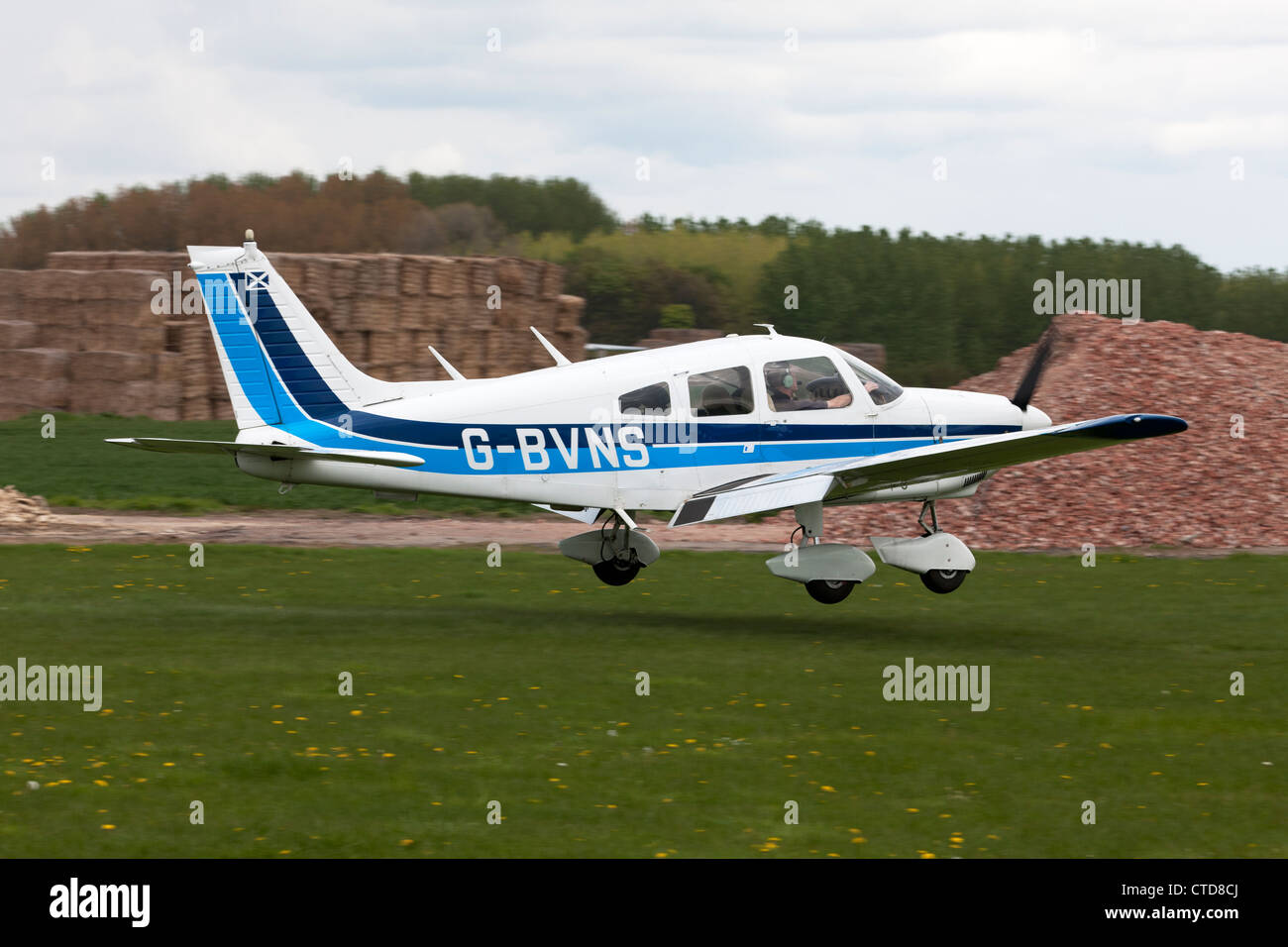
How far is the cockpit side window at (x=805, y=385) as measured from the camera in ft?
54.0

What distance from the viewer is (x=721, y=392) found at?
16297 millimetres

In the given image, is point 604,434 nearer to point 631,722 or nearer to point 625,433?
point 625,433

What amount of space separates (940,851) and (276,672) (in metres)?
6.57

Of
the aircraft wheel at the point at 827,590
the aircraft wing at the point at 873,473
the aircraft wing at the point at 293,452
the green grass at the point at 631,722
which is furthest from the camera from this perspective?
the aircraft wheel at the point at 827,590

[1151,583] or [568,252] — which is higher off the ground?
[568,252]

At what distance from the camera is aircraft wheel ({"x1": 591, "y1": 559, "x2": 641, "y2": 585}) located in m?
18.1

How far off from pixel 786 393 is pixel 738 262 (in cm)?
2830

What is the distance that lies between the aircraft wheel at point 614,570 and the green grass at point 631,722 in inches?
13.5

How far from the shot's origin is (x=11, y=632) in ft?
48.2

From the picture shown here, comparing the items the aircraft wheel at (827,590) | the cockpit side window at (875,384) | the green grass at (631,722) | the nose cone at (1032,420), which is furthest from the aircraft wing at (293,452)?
the nose cone at (1032,420)

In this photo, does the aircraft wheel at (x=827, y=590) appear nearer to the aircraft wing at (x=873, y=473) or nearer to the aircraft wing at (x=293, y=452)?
the aircraft wing at (x=873, y=473)

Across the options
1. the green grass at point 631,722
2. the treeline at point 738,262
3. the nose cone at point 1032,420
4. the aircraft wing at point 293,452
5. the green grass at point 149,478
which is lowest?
the green grass at point 631,722
